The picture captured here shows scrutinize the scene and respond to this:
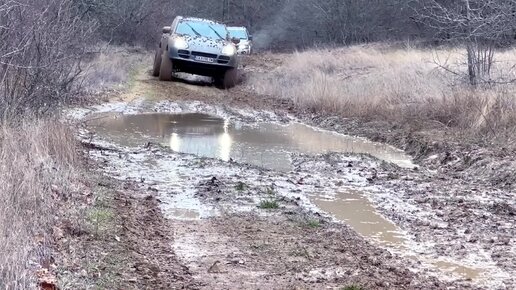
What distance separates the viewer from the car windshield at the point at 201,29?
58.1ft

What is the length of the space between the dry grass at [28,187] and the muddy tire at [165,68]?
31.4 ft

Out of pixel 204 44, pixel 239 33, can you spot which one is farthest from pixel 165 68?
pixel 239 33

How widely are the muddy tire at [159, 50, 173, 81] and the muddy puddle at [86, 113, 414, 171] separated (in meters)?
3.95

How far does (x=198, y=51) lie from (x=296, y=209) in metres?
10.7

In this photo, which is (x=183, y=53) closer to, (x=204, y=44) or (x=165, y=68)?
(x=204, y=44)

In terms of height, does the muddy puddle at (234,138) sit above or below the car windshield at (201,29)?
below

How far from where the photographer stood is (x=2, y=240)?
13.0ft

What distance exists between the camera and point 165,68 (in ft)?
58.3

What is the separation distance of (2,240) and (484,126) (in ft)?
27.2

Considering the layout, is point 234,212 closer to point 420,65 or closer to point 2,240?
point 2,240

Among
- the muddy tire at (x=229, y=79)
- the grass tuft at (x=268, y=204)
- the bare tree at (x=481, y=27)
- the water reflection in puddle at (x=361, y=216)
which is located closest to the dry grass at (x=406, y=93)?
the bare tree at (x=481, y=27)

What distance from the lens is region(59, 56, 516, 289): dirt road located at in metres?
4.96

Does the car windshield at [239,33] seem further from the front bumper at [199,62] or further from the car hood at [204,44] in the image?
the car hood at [204,44]

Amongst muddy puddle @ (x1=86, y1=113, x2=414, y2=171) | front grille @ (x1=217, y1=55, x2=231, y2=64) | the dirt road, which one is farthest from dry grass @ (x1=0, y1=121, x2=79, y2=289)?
front grille @ (x1=217, y1=55, x2=231, y2=64)
